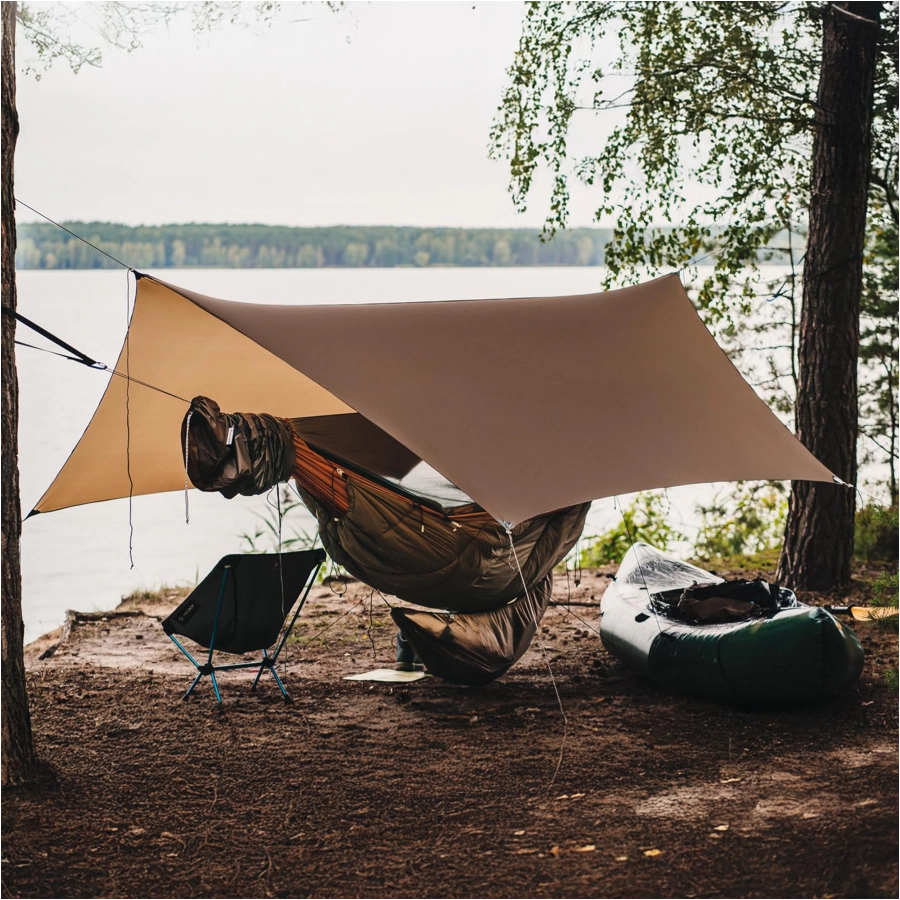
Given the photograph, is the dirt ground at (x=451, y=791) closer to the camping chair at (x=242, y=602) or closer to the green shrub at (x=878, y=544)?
the camping chair at (x=242, y=602)

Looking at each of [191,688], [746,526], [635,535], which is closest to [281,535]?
[635,535]

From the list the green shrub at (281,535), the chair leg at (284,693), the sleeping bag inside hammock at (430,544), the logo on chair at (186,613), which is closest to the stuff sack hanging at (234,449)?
the sleeping bag inside hammock at (430,544)

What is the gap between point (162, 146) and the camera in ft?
64.4

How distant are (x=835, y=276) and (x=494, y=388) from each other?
2.42m

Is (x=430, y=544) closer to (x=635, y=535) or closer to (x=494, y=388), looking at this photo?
(x=494, y=388)

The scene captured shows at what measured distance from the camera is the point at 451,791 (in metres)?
2.71

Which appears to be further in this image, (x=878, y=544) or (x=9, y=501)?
(x=878, y=544)

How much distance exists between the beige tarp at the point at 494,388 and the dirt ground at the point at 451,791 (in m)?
0.78

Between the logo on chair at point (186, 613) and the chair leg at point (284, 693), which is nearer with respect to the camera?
the logo on chair at point (186, 613)

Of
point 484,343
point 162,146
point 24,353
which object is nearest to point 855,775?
point 484,343

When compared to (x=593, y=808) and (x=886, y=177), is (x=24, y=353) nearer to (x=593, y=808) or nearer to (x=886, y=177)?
(x=886, y=177)

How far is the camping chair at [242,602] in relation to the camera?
332 cm

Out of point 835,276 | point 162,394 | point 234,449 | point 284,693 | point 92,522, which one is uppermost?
point 835,276

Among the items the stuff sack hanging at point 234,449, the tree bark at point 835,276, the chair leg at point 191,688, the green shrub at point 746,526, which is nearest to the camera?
→ the stuff sack hanging at point 234,449
